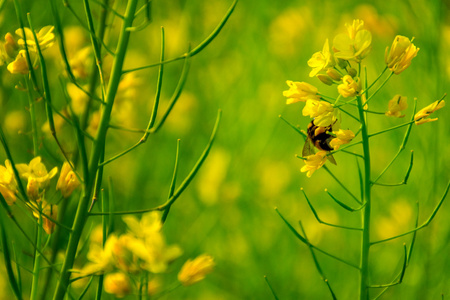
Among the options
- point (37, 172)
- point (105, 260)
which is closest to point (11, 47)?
point (37, 172)

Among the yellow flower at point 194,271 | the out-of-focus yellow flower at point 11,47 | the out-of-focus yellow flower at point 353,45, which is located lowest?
the yellow flower at point 194,271

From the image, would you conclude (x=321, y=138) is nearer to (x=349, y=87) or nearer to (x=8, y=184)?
(x=349, y=87)

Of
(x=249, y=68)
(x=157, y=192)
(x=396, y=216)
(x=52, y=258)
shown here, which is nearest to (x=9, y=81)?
A: (x=157, y=192)

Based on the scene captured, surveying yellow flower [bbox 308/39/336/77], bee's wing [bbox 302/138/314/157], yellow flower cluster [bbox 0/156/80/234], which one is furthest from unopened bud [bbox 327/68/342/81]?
yellow flower cluster [bbox 0/156/80/234]

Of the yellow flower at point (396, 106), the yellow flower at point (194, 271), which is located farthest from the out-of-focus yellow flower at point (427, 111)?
the yellow flower at point (194, 271)

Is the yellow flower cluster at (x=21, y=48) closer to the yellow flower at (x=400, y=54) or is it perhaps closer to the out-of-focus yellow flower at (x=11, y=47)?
the out-of-focus yellow flower at (x=11, y=47)
